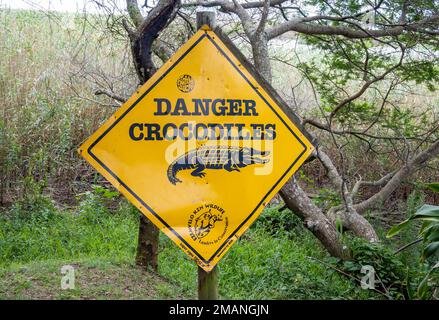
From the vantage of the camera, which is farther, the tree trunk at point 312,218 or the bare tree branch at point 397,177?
the bare tree branch at point 397,177

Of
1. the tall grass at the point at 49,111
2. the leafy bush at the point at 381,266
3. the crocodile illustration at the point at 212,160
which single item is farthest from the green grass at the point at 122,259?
the crocodile illustration at the point at 212,160

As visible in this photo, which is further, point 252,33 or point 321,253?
point 321,253

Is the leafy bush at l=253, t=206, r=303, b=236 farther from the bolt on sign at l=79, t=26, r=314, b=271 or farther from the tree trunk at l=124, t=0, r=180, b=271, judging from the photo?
the bolt on sign at l=79, t=26, r=314, b=271

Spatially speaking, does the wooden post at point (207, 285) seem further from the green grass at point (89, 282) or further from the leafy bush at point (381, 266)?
the leafy bush at point (381, 266)

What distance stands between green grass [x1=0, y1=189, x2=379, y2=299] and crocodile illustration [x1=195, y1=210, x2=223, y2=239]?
60.4 inches

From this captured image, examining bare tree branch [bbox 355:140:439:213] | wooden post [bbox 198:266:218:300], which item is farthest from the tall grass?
wooden post [bbox 198:266:218:300]

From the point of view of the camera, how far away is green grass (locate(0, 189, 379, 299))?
15.3ft

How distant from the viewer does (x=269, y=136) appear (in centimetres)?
319

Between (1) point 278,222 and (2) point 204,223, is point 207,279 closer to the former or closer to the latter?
(2) point 204,223

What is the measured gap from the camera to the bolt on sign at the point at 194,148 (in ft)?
10.0

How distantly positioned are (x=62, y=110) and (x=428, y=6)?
525cm

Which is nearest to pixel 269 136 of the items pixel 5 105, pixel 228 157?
pixel 228 157
